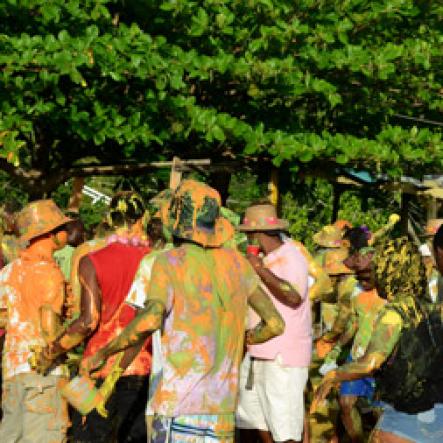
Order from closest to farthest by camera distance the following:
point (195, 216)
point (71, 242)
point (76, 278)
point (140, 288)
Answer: point (195, 216), point (140, 288), point (76, 278), point (71, 242)

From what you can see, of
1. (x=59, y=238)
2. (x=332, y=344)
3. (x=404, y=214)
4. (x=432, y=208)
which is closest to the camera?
Answer: (x=59, y=238)

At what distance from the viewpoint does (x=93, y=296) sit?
6895 millimetres

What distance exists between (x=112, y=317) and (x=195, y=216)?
151 centimetres

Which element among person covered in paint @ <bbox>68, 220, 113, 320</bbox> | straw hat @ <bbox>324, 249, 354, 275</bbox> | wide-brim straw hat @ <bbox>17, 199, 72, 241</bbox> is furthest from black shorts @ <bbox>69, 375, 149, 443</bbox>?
straw hat @ <bbox>324, 249, 354, 275</bbox>

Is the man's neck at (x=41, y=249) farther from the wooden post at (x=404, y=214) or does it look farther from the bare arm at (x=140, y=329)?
the wooden post at (x=404, y=214)

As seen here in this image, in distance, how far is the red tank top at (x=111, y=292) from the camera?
22.9 feet

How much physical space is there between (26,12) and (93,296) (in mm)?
6588

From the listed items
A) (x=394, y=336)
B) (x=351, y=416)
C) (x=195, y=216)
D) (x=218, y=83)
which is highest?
(x=218, y=83)

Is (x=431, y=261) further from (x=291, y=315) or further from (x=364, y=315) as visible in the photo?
(x=291, y=315)

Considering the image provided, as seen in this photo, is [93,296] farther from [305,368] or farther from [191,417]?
[305,368]

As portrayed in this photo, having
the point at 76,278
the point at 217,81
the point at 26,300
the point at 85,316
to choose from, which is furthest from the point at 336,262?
the point at 85,316

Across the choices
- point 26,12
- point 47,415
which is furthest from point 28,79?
point 47,415

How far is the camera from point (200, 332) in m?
5.61

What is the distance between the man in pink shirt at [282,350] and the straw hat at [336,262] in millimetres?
3064
